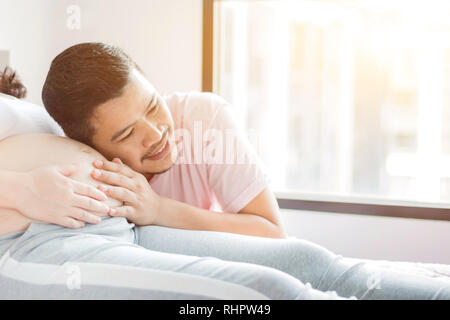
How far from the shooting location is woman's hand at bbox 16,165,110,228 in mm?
907

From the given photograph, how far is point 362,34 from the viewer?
2.26 metres

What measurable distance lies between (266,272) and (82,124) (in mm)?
576

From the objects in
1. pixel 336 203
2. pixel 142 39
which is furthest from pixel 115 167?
pixel 142 39

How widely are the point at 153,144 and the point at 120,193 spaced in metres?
0.16

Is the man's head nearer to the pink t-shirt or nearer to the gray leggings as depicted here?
the pink t-shirt

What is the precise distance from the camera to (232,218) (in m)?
1.17

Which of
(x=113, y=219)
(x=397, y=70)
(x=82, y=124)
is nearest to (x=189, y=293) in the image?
(x=113, y=219)

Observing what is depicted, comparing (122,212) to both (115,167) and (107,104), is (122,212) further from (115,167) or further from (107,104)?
(107,104)

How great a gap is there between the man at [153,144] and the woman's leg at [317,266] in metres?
0.15

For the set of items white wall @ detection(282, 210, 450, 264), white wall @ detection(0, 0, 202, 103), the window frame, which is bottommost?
white wall @ detection(282, 210, 450, 264)

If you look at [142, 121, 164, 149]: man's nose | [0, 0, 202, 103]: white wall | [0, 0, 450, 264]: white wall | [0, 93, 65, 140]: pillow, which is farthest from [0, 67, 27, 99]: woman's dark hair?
[0, 0, 202, 103]: white wall

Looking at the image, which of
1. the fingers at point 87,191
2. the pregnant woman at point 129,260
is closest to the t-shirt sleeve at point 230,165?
the pregnant woman at point 129,260

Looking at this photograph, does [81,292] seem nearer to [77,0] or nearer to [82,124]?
[82,124]
